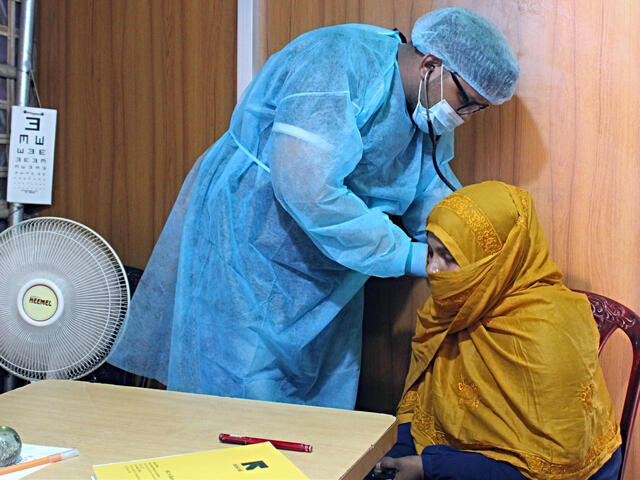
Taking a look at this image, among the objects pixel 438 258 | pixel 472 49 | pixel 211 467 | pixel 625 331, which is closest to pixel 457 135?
pixel 472 49

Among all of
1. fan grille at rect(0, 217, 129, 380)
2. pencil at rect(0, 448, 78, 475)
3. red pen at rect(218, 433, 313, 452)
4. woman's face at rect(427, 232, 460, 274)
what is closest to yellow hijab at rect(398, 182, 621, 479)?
woman's face at rect(427, 232, 460, 274)

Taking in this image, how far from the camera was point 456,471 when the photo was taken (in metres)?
1.41

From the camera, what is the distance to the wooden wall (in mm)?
1786

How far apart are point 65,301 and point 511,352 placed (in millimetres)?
1238

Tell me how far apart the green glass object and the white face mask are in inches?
45.9

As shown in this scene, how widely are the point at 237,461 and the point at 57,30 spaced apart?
2.11 metres

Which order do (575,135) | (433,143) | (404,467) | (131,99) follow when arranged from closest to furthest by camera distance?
(404,467), (433,143), (575,135), (131,99)

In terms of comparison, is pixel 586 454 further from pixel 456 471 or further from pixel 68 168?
pixel 68 168

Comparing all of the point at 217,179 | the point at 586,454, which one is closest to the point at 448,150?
the point at 217,179

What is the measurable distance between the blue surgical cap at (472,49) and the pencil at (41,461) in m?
1.18

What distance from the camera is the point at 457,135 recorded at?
1.97 metres

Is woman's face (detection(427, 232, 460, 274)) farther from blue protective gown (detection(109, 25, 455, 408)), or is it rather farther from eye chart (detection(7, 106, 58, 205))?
eye chart (detection(7, 106, 58, 205))

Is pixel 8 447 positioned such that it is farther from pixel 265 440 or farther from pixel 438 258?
pixel 438 258

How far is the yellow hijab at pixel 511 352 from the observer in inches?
54.5
